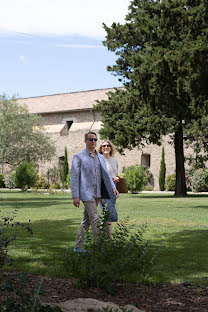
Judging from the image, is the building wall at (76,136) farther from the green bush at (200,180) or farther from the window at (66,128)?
the green bush at (200,180)

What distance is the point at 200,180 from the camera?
32.2m

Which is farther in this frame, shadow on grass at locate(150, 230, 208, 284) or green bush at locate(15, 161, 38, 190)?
green bush at locate(15, 161, 38, 190)

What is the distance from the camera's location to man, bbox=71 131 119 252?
632cm

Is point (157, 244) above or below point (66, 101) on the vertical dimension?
below

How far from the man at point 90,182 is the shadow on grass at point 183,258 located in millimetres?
1125

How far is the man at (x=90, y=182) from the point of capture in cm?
632

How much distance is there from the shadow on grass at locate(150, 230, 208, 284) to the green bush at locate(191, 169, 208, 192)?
2293cm

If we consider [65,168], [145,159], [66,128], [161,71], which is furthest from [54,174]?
[161,71]

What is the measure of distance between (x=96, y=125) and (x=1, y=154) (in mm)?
12759

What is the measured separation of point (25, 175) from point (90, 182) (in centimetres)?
2565

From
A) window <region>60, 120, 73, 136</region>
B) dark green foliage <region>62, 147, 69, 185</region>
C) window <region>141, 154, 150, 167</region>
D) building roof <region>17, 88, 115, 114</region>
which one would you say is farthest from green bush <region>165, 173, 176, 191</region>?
window <region>60, 120, 73, 136</region>

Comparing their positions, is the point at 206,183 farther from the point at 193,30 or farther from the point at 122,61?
the point at 193,30

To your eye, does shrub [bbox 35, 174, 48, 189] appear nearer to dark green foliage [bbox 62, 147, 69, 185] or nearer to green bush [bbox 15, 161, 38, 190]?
dark green foliage [bbox 62, 147, 69, 185]

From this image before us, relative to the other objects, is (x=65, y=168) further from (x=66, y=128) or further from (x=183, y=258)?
(x=183, y=258)
